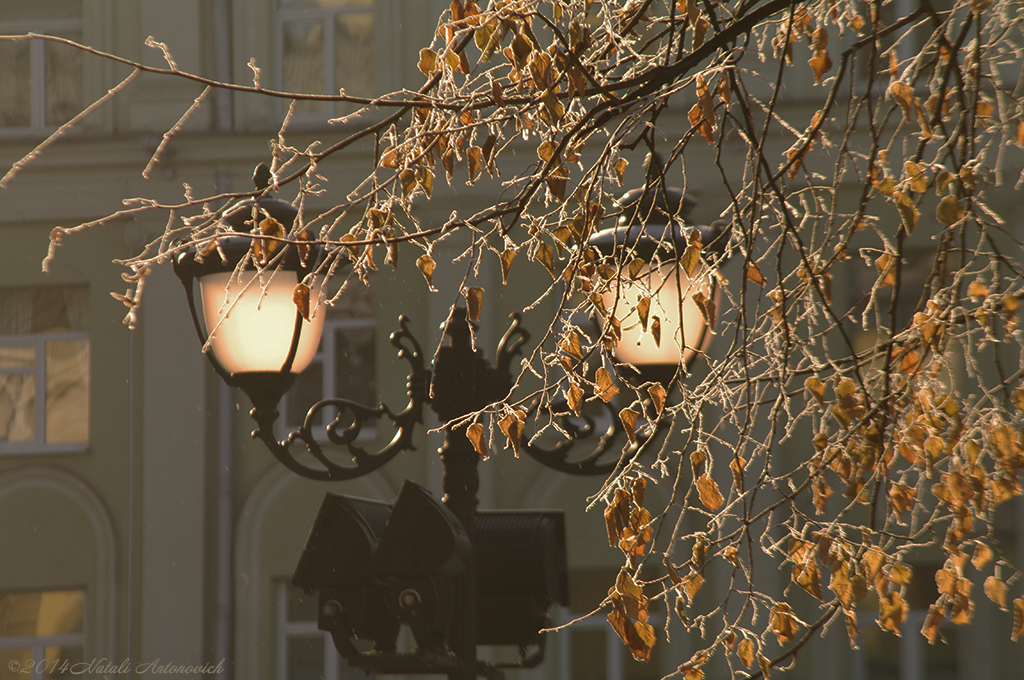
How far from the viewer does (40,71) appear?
11.6 metres

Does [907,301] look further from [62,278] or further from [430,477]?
[62,278]

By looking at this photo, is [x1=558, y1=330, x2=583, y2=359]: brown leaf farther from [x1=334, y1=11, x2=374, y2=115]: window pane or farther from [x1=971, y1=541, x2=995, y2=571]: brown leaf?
[x1=334, y1=11, x2=374, y2=115]: window pane

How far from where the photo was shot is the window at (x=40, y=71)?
1155cm

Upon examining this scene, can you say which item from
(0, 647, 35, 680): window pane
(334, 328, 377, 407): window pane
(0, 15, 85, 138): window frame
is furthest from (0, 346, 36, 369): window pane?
(334, 328, 377, 407): window pane

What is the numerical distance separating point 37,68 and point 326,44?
10.5 feet

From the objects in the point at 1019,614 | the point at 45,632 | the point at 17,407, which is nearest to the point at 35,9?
the point at 17,407

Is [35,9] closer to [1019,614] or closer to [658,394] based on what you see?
[658,394]

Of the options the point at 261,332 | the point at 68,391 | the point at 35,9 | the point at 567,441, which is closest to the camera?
the point at 567,441

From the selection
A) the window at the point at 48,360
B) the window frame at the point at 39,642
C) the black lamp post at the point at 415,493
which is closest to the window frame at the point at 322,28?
the window at the point at 48,360

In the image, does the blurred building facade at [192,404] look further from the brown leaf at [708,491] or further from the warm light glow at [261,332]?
the brown leaf at [708,491]

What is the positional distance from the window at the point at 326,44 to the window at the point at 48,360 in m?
3.21

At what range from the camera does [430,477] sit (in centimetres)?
1014

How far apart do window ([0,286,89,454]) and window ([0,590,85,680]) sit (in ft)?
5.20

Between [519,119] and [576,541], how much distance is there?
7856mm
